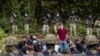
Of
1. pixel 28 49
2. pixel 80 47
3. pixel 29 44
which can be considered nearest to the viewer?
pixel 28 49

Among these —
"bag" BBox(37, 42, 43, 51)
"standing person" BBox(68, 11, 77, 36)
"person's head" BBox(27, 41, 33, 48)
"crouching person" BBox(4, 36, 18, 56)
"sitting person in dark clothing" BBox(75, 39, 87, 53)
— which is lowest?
"standing person" BBox(68, 11, 77, 36)

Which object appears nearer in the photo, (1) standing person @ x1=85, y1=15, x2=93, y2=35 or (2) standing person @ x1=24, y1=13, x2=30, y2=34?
(1) standing person @ x1=85, y1=15, x2=93, y2=35

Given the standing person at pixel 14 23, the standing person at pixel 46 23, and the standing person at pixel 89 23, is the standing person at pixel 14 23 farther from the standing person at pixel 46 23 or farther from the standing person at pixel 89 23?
the standing person at pixel 89 23

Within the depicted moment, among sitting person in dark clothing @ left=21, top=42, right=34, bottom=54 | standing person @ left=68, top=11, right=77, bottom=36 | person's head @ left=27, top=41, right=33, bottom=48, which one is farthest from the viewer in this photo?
standing person @ left=68, top=11, right=77, bottom=36

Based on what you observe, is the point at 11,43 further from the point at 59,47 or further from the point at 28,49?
the point at 28,49

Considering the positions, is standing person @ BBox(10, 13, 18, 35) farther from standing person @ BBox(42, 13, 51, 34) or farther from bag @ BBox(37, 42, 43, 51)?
bag @ BBox(37, 42, 43, 51)

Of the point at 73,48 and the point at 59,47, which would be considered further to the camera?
the point at 59,47

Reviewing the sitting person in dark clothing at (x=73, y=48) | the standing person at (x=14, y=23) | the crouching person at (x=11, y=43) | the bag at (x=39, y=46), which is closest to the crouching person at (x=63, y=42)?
the sitting person in dark clothing at (x=73, y=48)

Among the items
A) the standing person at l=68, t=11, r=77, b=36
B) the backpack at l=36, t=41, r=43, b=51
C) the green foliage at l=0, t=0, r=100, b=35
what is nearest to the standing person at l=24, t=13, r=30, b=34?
the green foliage at l=0, t=0, r=100, b=35

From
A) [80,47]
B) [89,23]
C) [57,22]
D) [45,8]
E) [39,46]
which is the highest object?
[39,46]

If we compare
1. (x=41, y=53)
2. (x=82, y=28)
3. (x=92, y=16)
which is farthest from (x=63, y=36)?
(x=92, y=16)

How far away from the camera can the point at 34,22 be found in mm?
34969

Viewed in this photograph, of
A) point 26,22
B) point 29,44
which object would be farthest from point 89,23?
point 29,44

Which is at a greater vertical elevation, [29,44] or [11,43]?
[29,44]
